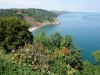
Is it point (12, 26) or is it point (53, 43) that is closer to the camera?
point (53, 43)

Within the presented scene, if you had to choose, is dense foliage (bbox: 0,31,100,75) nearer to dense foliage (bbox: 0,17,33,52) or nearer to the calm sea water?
dense foliage (bbox: 0,17,33,52)

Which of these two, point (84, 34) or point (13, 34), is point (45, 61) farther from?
point (84, 34)

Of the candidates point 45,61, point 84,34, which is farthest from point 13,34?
point 84,34

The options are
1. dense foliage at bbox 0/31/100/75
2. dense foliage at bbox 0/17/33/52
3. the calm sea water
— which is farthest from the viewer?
the calm sea water

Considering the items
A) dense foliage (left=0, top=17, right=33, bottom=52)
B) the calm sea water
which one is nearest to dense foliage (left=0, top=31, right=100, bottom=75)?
dense foliage (left=0, top=17, right=33, bottom=52)

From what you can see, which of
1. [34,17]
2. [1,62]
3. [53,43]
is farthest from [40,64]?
[34,17]

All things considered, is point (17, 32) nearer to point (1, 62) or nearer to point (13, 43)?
point (13, 43)

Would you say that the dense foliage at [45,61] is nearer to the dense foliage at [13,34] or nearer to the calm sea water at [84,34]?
the dense foliage at [13,34]

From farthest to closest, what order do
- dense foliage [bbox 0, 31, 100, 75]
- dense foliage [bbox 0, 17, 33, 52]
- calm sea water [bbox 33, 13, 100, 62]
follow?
1. calm sea water [bbox 33, 13, 100, 62]
2. dense foliage [bbox 0, 17, 33, 52]
3. dense foliage [bbox 0, 31, 100, 75]

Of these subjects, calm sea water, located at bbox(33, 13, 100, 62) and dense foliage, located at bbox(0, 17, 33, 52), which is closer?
dense foliage, located at bbox(0, 17, 33, 52)

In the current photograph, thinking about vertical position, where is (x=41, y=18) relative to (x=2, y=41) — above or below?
below
